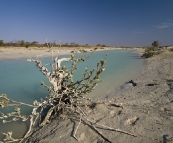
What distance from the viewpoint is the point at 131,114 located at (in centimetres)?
309

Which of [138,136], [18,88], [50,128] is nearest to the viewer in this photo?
[138,136]

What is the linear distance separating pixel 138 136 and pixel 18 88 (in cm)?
535

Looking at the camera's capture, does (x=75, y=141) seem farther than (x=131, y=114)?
No

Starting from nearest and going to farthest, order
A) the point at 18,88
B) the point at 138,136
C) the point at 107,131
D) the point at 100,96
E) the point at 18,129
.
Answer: the point at 138,136, the point at 107,131, the point at 18,129, the point at 100,96, the point at 18,88

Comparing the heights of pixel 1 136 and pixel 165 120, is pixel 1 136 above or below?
below

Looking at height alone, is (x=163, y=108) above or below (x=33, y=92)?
above

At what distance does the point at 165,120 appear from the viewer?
2723 millimetres

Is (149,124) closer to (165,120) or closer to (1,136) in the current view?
(165,120)

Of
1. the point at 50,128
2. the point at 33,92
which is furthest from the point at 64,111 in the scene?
the point at 33,92

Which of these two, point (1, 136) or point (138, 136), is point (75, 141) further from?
point (1, 136)

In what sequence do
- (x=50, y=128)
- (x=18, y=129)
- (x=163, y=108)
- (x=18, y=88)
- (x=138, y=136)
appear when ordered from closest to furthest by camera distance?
(x=138, y=136) < (x=50, y=128) < (x=163, y=108) < (x=18, y=129) < (x=18, y=88)

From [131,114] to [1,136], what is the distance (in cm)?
278

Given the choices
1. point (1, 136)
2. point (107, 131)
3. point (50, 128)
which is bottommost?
point (1, 136)

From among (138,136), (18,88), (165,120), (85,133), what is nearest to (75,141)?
(85,133)
